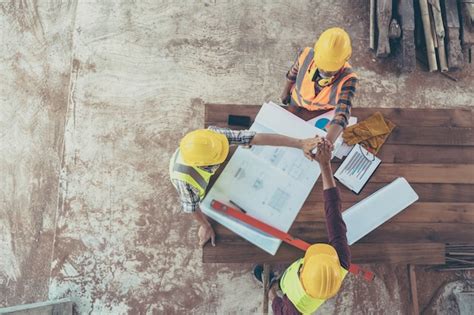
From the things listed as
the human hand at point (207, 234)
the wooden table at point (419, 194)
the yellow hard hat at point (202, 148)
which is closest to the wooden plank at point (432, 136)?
the wooden table at point (419, 194)

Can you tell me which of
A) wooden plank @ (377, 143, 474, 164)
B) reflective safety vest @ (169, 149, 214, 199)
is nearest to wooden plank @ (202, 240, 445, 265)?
reflective safety vest @ (169, 149, 214, 199)

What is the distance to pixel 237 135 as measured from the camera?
243cm

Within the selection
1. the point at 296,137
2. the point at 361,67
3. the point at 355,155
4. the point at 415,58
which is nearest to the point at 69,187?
the point at 296,137

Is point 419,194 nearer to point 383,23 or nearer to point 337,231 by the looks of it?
point 337,231

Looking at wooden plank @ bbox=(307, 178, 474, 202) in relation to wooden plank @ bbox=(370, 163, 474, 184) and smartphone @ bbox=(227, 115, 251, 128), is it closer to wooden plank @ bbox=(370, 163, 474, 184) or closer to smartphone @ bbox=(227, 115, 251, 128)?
wooden plank @ bbox=(370, 163, 474, 184)

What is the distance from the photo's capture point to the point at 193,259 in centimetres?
368

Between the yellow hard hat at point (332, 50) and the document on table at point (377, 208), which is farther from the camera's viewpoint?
the document on table at point (377, 208)

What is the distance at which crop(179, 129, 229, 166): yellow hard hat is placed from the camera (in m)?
2.16

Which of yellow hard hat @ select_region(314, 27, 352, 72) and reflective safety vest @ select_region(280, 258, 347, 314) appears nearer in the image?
reflective safety vest @ select_region(280, 258, 347, 314)

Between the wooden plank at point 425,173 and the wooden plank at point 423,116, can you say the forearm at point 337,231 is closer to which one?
the wooden plank at point 425,173

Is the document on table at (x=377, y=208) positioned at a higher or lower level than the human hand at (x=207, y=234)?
higher

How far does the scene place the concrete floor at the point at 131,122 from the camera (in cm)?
363

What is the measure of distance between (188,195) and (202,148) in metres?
0.33

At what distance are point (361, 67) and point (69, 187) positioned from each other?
3.23 m
